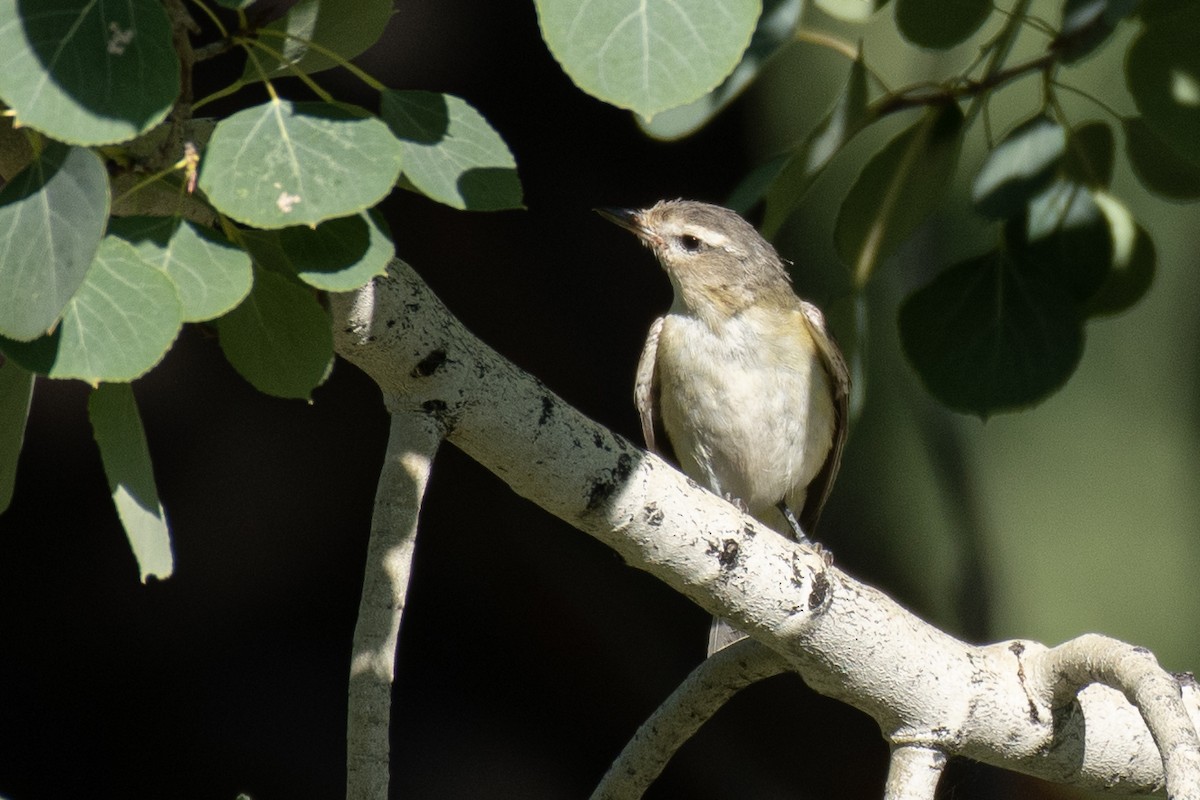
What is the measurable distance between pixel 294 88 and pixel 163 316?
3397mm

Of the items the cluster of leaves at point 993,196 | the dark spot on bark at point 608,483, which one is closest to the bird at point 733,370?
the cluster of leaves at point 993,196

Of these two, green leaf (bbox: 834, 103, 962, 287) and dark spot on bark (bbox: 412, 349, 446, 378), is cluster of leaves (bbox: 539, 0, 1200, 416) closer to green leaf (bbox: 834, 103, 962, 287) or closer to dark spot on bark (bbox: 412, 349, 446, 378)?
green leaf (bbox: 834, 103, 962, 287)

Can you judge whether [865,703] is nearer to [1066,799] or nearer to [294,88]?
[294,88]

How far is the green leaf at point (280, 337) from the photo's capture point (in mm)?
1505

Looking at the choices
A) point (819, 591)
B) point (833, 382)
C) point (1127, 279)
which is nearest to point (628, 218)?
point (833, 382)

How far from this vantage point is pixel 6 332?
117 centimetres

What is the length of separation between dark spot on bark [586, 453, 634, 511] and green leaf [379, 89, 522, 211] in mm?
681

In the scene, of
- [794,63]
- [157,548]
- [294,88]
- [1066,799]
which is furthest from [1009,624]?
[157,548]

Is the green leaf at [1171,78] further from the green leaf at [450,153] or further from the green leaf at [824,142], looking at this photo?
the green leaf at [450,153]

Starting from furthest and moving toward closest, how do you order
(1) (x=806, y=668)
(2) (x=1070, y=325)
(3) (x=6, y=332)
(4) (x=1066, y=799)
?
1. (4) (x=1066, y=799)
2. (2) (x=1070, y=325)
3. (1) (x=806, y=668)
4. (3) (x=6, y=332)

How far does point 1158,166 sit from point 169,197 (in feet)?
6.93

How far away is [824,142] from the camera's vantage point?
273cm

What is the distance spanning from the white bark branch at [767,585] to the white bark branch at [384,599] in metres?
0.06

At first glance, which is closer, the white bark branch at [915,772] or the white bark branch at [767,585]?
the white bark branch at [767,585]
